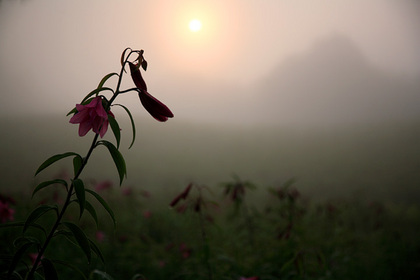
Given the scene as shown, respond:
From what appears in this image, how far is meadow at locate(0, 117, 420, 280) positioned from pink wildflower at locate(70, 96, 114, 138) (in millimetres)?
216

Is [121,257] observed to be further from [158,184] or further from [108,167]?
[158,184]

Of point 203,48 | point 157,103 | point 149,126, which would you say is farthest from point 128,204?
point 157,103

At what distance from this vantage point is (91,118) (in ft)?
1.26

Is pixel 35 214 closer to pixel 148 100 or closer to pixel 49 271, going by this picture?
pixel 49 271

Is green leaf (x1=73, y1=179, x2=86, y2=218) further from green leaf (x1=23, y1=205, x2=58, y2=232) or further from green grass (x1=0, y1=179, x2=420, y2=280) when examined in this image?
green grass (x1=0, y1=179, x2=420, y2=280)

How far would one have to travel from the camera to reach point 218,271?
0.88 metres

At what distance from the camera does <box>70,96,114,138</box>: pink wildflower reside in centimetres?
37

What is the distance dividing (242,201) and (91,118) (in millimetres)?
815

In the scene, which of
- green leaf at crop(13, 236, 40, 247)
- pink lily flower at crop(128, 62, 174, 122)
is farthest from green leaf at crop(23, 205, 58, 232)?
pink lily flower at crop(128, 62, 174, 122)

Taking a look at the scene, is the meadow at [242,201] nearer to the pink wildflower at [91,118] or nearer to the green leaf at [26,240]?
the green leaf at [26,240]

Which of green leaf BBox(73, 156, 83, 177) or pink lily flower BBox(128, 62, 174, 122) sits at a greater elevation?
pink lily flower BBox(128, 62, 174, 122)

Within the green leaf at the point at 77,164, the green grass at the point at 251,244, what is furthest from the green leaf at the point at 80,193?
the green grass at the point at 251,244

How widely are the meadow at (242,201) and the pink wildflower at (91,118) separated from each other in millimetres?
216

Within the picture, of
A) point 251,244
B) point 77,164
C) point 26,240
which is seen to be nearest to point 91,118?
point 77,164
